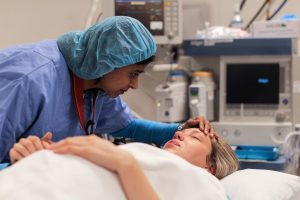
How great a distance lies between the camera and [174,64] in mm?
3473

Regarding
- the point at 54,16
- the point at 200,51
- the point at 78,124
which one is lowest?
the point at 78,124

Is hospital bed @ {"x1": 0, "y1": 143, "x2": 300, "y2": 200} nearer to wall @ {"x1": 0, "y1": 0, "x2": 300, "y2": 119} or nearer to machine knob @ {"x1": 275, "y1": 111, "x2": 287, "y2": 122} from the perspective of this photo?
machine knob @ {"x1": 275, "y1": 111, "x2": 287, "y2": 122}

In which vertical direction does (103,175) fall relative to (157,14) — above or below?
below

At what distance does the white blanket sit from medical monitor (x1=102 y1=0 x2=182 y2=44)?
175cm

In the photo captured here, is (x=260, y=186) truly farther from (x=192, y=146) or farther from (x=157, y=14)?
(x=157, y=14)

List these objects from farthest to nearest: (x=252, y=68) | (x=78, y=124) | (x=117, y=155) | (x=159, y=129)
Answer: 1. (x=252, y=68)
2. (x=159, y=129)
3. (x=78, y=124)
4. (x=117, y=155)

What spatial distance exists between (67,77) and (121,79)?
20 centimetres

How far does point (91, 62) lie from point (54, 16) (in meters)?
2.22

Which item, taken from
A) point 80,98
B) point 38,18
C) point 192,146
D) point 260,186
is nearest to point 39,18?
point 38,18

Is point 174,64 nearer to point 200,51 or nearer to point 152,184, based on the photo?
point 200,51

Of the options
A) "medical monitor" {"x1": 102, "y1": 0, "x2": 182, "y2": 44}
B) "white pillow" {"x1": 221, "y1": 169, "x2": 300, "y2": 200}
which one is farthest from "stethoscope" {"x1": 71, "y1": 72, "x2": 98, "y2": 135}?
"medical monitor" {"x1": 102, "y1": 0, "x2": 182, "y2": 44}

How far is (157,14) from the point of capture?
308 cm

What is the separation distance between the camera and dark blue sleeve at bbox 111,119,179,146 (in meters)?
2.08

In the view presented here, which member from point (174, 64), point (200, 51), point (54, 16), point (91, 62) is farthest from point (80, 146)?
point (54, 16)
